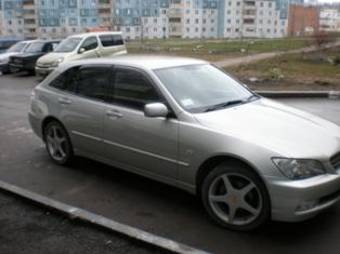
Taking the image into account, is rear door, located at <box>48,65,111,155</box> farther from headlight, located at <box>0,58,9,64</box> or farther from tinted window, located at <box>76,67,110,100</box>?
headlight, located at <box>0,58,9,64</box>

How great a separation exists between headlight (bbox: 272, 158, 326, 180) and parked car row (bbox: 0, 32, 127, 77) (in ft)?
46.6

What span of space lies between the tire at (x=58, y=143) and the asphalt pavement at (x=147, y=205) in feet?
0.43

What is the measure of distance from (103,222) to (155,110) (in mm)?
1188

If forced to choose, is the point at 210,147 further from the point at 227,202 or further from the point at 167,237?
the point at 167,237

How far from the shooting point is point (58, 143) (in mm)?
6105

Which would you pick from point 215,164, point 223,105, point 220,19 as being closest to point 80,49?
point 223,105

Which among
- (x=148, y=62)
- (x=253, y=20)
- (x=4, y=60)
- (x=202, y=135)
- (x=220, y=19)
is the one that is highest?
(x=220, y=19)

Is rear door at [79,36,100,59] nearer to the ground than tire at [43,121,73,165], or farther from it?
farther from it

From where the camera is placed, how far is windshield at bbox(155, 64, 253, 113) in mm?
4656

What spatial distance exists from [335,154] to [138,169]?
209cm

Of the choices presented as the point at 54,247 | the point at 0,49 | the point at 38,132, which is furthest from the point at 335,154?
the point at 0,49

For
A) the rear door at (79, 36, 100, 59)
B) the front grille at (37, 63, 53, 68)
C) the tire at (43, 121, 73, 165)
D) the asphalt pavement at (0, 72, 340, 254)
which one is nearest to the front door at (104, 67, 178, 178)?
the asphalt pavement at (0, 72, 340, 254)

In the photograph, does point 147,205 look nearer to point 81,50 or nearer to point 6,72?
point 81,50

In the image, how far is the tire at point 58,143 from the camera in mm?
5980
